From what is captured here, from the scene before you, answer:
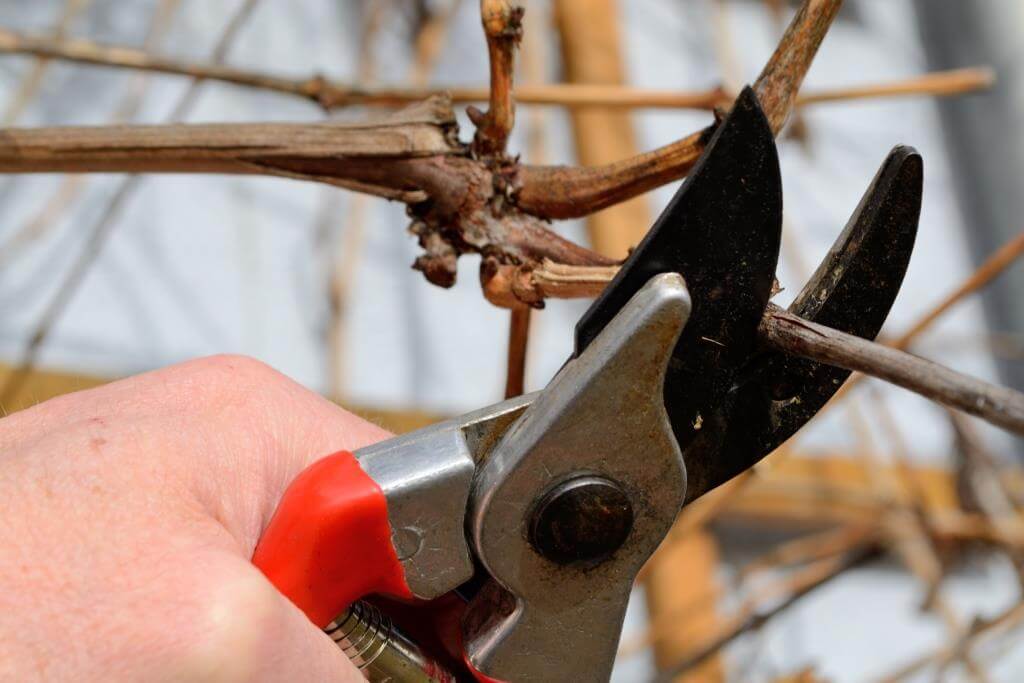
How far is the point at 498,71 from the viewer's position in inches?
15.3

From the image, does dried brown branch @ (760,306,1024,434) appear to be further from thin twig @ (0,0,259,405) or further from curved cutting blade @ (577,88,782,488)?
thin twig @ (0,0,259,405)

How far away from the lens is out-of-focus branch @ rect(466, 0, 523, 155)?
0.37m

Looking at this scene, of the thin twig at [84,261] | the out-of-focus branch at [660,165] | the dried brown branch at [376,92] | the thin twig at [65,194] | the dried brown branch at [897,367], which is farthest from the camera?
the thin twig at [65,194]

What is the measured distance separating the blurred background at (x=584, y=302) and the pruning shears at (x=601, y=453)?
32 cm

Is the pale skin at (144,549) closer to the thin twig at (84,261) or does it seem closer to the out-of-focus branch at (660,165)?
the out-of-focus branch at (660,165)

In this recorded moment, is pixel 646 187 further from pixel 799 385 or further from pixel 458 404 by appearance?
pixel 458 404

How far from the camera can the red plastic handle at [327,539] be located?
0.28 m

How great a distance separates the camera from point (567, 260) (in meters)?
0.40

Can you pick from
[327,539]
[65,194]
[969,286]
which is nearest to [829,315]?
[327,539]

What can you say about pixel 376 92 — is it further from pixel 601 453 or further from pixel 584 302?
pixel 584 302

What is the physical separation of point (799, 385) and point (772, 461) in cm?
23

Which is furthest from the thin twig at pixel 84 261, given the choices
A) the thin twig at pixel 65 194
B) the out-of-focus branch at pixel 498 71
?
the out-of-focus branch at pixel 498 71

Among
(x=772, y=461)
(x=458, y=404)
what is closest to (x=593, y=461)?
(x=772, y=461)

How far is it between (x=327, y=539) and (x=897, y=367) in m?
0.15
